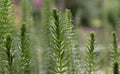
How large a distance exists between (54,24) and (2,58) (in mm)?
87

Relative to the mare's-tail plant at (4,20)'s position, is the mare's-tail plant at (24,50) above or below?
below

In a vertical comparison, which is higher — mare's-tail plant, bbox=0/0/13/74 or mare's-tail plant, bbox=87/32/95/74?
mare's-tail plant, bbox=0/0/13/74

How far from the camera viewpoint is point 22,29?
46 centimetres

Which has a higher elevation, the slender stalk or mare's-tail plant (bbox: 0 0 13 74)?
mare's-tail plant (bbox: 0 0 13 74)

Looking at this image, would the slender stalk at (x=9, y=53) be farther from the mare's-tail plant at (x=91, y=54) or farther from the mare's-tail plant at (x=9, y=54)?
the mare's-tail plant at (x=91, y=54)

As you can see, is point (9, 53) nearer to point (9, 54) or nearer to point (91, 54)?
point (9, 54)

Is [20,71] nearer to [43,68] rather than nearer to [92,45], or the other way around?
[92,45]

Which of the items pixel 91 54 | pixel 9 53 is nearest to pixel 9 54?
pixel 9 53

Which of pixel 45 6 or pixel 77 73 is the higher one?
pixel 45 6

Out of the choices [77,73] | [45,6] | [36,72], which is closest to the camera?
[77,73]

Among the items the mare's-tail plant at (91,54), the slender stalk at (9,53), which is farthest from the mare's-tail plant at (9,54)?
the mare's-tail plant at (91,54)

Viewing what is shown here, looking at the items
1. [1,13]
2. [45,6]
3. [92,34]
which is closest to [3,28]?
[1,13]

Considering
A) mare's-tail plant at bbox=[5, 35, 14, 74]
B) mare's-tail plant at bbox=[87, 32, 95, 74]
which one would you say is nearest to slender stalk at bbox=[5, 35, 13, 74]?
Result: mare's-tail plant at bbox=[5, 35, 14, 74]

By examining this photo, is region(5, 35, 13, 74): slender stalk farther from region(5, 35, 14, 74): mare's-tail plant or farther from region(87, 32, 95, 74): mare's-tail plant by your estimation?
region(87, 32, 95, 74): mare's-tail plant
